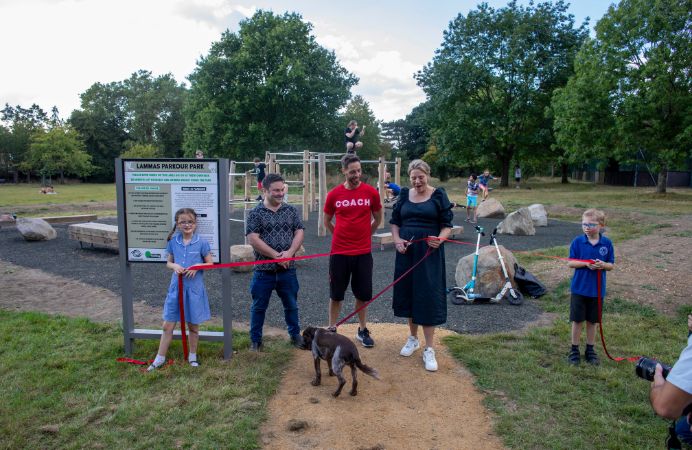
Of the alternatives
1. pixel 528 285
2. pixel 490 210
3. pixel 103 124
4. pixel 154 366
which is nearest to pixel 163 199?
pixel 154 366

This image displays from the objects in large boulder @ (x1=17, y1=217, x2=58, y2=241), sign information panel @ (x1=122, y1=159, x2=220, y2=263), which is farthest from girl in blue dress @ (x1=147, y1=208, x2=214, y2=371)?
large boulder @ (x1=17, y1=217, x2=58, y2=241)

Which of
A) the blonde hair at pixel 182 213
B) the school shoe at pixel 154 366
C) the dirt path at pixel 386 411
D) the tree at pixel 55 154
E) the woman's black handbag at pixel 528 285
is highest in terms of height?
the tree at pixel 55 154

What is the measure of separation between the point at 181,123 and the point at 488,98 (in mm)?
40684

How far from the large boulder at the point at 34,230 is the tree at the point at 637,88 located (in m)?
23.2

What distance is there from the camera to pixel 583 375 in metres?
4.28

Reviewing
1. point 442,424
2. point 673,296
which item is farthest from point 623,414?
point 673,296

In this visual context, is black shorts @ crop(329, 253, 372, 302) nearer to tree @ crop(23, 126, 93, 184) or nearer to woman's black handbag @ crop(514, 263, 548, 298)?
woman's black handbag @ crop(514, 263, 548, 298)

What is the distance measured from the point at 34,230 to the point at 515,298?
38.1ft

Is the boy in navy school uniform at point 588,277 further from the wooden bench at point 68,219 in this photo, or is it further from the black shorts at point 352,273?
the wooden bench at point 68,219

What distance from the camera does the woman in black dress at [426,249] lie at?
14.2 ft

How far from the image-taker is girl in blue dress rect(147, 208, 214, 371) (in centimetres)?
433

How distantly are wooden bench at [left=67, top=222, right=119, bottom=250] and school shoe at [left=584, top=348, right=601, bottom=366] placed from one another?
30.8 feet

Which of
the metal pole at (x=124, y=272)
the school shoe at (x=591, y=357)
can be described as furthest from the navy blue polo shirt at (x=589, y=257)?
the metal pole at (x=124, y=272)

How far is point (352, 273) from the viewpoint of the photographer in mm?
4672
